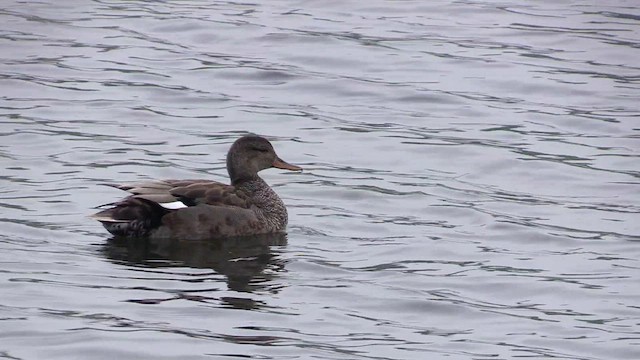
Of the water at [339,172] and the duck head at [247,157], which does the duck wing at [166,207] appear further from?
the duck head at [247,157]

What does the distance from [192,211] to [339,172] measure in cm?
265

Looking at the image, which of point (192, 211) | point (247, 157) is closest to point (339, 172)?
point (247, 157)

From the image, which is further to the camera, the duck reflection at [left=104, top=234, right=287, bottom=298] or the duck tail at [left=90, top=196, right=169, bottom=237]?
the duck tail at [left=90, top=196, right=169, bottom=237]

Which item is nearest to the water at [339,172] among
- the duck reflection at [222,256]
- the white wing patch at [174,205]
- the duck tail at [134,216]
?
the duck reflection at [222,256]

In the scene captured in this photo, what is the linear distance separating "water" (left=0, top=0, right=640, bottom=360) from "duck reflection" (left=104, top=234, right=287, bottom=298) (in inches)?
1.3

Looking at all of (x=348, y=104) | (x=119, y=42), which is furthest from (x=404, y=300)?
(x=119, y=42)

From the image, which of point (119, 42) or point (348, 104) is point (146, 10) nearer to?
point (119, 42)

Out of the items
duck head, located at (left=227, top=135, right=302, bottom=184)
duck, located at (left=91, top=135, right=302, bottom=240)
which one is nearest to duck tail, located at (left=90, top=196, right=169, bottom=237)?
duck, located at (left=91, top=135, right=302, bottom=240)

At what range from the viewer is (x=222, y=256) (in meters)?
12.7

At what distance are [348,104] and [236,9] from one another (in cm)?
573

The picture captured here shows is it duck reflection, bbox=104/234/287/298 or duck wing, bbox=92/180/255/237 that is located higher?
duck wing, bbox=92/180/255/237

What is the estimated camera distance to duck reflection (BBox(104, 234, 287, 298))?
11.9m

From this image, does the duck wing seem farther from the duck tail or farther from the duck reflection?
the duck reflection

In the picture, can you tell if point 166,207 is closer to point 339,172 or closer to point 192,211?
point 192,211
